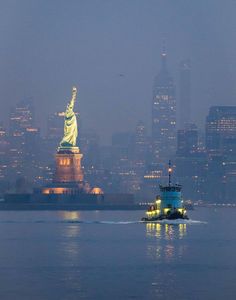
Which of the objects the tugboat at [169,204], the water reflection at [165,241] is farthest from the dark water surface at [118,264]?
the tugboat at [169,204]

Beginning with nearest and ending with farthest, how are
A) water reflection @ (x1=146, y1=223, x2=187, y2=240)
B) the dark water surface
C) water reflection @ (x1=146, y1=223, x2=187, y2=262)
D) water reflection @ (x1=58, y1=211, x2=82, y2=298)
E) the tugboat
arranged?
1. the dark water surface
2. water reflection @ (x1=58, y1=211, x2=82, y2=298)
3. water reflection @ (x1=146, y1=223, x2=187, y2=262)
4. water reflection @ (x1=146, y1=223, x2=187, y2=240)
5. the tugboat

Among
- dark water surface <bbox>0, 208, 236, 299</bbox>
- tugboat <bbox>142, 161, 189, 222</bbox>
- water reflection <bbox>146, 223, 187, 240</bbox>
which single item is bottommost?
dark water surface <bbox>0, 208, 236, 299</bbox>

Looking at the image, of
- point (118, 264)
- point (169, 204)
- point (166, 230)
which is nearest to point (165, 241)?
point (166, 230)

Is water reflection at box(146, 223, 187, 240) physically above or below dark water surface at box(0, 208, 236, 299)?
above

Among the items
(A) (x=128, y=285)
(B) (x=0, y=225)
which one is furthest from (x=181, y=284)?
(B) (x=0, y=225)

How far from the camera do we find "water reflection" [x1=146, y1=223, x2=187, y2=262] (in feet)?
315

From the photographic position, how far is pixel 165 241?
110 m

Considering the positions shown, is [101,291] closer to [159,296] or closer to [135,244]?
[159,296]

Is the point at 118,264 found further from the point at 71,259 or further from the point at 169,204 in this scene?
the point at 169,204

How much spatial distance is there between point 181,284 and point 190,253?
20.9m

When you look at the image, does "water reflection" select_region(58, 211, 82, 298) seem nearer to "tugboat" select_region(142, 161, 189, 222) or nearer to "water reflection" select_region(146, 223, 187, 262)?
"water reflection" select_region(146, 223, 187, 262)

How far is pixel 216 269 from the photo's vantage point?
85125 millimetres

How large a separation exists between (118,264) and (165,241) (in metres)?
21.8

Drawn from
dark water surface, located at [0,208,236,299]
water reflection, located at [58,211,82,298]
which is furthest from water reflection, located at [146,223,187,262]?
water reflection, located at [58,211,82,298]
